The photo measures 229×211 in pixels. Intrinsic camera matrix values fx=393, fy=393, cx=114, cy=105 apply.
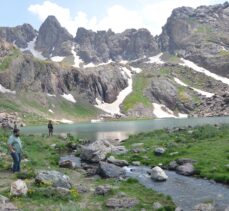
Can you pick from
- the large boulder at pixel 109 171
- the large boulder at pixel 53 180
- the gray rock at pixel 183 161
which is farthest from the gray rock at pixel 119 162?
the large boulder at pixel 53 180

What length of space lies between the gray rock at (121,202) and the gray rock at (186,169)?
37.2 feet

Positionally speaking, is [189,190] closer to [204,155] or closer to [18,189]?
[18,189]

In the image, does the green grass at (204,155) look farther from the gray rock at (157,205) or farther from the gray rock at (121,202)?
the gray rock at (121,202)

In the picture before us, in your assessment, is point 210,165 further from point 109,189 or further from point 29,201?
point 29,201

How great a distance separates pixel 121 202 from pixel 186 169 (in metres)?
13.1

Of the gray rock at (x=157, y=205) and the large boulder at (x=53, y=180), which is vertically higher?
the large boulder at (x=53, y=180)

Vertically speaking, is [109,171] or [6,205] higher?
[6,205]

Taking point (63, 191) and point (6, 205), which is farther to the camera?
point (63, 191)

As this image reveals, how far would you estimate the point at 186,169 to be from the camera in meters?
35.3

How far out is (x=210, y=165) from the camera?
35.4 metres

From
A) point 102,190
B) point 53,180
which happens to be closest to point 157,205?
point 102,190

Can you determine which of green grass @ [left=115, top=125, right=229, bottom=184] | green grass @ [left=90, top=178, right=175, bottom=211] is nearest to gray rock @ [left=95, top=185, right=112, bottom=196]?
green grass @ [left=90, top=178, right=175, bottom=211]

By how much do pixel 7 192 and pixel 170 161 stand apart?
65.9ft

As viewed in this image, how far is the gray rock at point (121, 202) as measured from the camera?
23.1 m
